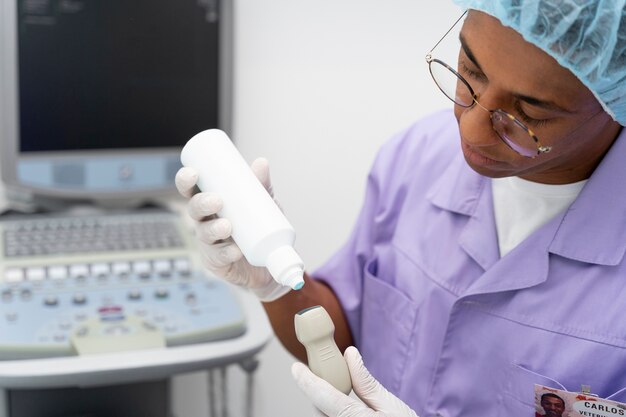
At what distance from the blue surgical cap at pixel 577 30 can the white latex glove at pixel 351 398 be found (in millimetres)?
390

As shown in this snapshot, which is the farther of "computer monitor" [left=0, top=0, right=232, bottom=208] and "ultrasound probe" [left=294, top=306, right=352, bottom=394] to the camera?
"computer monitor" [left=0, top=0, right=232, bottom=208]

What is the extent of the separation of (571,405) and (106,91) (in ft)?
3.49

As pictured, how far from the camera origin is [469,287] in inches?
40.0

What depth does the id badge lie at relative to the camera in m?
0.88

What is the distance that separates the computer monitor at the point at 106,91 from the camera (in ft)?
4.87

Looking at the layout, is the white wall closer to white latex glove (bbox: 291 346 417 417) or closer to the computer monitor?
the computer monitor

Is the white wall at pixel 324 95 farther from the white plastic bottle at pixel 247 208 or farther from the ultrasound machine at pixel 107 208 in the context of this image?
the white plastic bottle at pixel 247 208

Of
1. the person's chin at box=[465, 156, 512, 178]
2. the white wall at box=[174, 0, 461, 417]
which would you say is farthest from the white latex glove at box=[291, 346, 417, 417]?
the white wall at box=[174, 0, 461, 417]

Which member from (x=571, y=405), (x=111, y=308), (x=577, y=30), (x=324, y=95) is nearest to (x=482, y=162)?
(x=577, y=30)

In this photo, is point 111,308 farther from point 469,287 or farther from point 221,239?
point 469,287

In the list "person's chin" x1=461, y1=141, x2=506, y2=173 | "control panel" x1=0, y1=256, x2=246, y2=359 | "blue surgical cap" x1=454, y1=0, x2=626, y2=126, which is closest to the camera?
"blue surgical cap" x1=454, y1=0, x2=626, y2=126

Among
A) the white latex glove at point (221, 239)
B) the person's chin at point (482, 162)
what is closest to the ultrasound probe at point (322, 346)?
the white latex glove at point (221, 239)

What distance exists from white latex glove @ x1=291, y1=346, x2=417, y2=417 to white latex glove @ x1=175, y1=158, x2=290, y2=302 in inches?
7.0

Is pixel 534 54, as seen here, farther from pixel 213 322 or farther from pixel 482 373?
pixel 213 322
